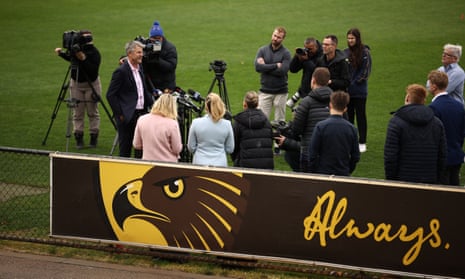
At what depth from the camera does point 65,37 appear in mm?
12156

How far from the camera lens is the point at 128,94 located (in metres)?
10.7

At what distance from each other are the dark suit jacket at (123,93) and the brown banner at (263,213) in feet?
9.38

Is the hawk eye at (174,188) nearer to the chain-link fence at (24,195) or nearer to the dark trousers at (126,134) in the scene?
the chain-link fence at (24,195)

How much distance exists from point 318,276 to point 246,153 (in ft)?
5.65

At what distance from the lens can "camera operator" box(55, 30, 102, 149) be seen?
12273mm

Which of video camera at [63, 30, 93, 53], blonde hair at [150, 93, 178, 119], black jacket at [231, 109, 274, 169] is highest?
video camera at [63, 30, 93, 53]

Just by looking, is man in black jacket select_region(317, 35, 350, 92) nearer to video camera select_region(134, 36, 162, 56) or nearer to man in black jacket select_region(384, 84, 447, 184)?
video camera select_region(134, 36, 162, 56)

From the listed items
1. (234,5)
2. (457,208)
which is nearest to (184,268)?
(457,208)

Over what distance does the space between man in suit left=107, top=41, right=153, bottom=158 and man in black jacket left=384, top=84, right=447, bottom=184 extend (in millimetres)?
3981

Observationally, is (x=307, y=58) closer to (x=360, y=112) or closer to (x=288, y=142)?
(x=360, y=112)

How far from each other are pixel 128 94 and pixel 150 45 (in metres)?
1.09

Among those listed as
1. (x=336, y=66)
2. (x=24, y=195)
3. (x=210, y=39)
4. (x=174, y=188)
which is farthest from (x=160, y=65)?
(x=210, y=39)

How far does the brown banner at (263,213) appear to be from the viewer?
7066 mm

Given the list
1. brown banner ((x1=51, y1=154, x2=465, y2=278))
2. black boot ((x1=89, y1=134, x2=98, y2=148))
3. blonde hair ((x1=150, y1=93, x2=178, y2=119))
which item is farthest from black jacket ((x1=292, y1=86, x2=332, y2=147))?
black boot ((x1=89, y1=134, x2=98, y2=148))
